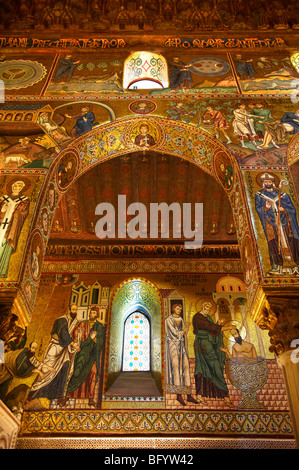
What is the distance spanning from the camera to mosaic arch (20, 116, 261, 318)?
6652mm

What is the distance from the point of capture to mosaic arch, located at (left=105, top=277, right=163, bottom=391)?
8.94m

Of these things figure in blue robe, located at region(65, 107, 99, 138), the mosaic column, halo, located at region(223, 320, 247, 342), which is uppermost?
figure in blue robe, located at region(65, 107, 99, 138)

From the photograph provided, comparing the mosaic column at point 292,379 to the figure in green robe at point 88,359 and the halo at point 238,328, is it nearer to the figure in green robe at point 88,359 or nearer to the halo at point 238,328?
the halo at point 238,328

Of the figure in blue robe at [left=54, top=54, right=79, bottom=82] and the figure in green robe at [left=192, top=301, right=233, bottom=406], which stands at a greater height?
the figure in blue robe at [left=54, top=54, right=79, bottom=82]

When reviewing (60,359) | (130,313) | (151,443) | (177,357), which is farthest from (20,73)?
(151,443)

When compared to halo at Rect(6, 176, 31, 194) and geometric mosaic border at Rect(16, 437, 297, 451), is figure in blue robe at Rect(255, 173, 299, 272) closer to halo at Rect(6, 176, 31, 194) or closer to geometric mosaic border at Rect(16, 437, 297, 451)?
halo at Rect(6, 176, 31, 194)

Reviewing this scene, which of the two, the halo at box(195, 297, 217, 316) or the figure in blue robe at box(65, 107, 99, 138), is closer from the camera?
the figure in blue robe at box(65, 107, 99, 138)

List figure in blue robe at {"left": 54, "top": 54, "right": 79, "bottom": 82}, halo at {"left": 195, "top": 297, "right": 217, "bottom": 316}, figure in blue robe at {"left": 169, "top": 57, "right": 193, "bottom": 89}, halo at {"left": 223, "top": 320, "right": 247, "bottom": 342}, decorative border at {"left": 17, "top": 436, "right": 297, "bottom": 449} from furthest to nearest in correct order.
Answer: halo at {"left": 195, "top": 297, "right": 217, "bottom": 316}
halo at {"left": 223, "top": 320, "right": 247, "bottom": 342}
figure in blue robe at {"left": 54, "top": 54, "right": 79, "bottom": 82}
figure in blue robe at {"left": 169, "top": 57, "right": 193, "bottom": 89}
decorative border at {"left": 17, "top": 436, "right": 297, "bottom": 449}

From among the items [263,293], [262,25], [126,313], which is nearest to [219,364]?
[126,313]

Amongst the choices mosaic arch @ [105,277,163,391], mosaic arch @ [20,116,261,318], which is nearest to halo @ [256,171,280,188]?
mosaic arch @ [20,116,261,318]

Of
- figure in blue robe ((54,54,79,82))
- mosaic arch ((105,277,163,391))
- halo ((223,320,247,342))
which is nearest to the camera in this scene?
figure in blue robe ((54,54,79,82))

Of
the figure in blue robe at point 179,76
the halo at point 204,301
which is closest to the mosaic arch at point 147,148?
Answer: the figure in blue robe at point 179,76

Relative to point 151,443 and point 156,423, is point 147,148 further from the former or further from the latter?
point 151,443

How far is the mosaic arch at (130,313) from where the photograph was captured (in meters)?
8.94
